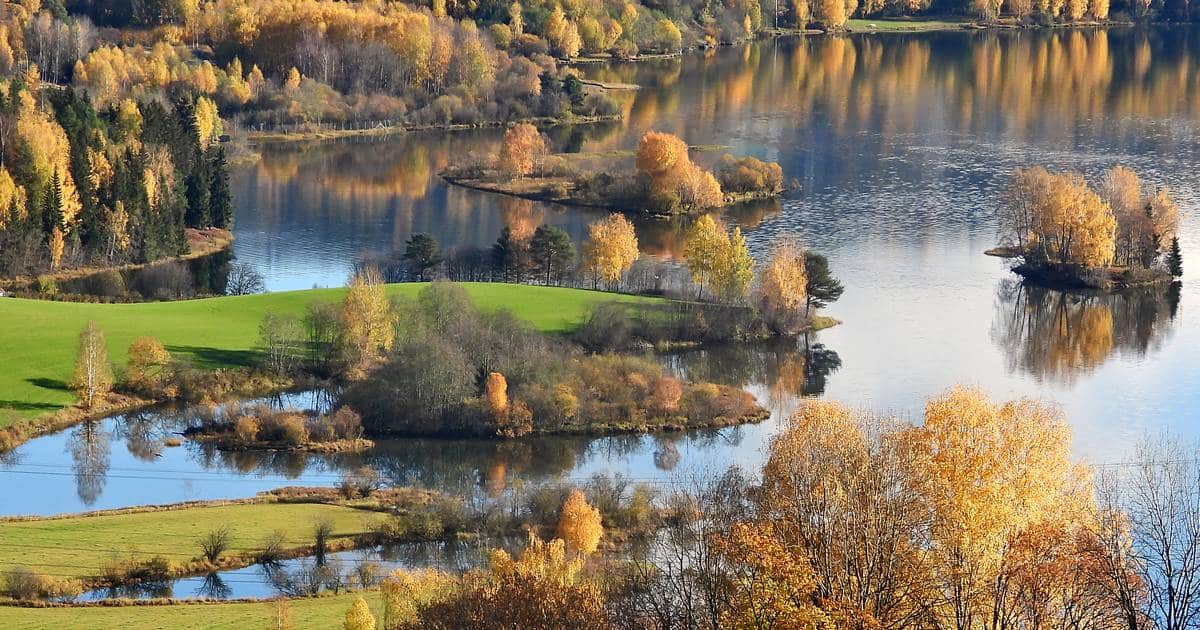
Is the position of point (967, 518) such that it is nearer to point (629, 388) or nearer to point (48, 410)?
point (629, 388)

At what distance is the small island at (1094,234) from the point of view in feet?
183

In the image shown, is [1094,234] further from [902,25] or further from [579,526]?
[902,25]

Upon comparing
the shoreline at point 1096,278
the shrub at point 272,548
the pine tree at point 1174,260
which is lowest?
the shrub at point 272,548

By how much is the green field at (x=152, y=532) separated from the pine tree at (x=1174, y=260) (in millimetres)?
32590

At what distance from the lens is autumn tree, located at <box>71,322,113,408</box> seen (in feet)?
A: 143

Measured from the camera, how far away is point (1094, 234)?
55.9 metres

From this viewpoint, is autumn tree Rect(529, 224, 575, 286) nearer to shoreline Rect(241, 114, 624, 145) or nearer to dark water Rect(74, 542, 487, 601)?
dark water Rect(74, 542, 487, 601)

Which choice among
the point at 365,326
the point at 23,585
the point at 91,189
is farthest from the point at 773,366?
the point at 91,189

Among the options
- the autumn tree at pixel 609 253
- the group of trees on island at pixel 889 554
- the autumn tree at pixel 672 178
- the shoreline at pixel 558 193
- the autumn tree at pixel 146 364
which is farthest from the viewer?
the shoreline at pixel 558 193

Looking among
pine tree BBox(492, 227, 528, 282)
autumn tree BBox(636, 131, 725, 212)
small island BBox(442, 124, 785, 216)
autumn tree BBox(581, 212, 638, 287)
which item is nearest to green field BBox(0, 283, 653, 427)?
autumn tree BBox(581, 212, 638, 287)

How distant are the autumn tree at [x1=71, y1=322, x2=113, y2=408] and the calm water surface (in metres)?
1.58

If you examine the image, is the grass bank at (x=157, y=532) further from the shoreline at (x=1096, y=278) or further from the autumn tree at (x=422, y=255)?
the shoreline at (x=1096, y=278)

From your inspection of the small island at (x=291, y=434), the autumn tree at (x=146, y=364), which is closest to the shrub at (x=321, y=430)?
the small island at (x=291, y=434)

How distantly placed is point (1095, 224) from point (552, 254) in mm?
18297
